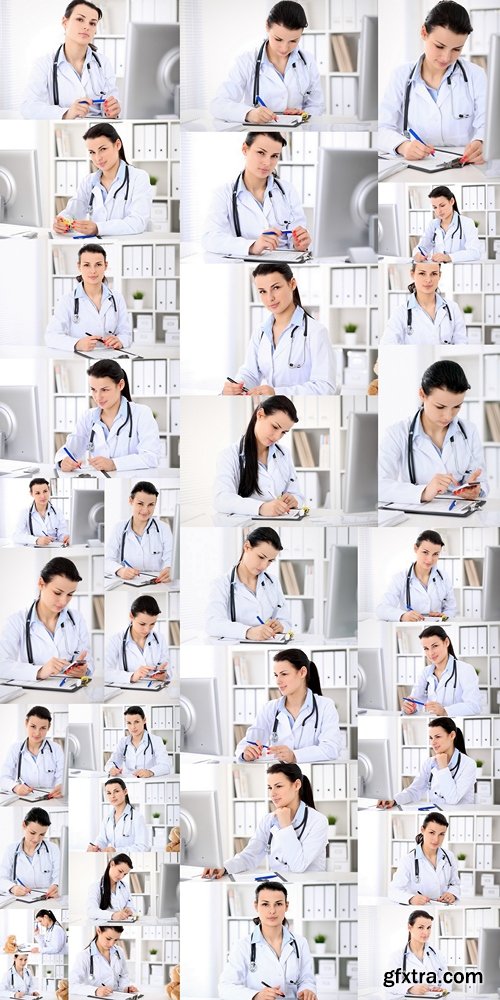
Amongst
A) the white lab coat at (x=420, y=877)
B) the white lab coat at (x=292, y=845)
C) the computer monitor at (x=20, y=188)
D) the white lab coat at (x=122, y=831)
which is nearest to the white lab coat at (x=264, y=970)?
the white lab coat at (x=292, y=845)

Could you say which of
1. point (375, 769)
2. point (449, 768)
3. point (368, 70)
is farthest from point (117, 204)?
point (449, 768)

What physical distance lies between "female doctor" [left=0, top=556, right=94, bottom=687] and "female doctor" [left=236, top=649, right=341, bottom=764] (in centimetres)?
57

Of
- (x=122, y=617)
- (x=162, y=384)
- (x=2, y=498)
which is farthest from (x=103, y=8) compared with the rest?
(x=122, y=617)

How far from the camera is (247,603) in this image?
11.4 ft

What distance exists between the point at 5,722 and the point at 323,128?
6.85 feet

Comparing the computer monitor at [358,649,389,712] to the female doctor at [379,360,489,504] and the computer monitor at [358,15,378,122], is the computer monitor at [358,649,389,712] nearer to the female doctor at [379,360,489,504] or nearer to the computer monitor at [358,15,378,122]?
the female doctor at [379,360,489,504]

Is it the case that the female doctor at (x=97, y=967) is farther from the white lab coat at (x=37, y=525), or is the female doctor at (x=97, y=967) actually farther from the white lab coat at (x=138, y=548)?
the white lab coat at (x=37, y=525)

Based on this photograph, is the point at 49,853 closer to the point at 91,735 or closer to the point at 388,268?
the point at 91,735

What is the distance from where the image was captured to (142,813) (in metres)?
3.52

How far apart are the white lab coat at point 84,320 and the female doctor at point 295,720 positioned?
3.75 feet

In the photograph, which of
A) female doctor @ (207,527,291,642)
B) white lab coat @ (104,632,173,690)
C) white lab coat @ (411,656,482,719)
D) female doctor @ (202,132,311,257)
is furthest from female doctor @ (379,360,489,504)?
white lab coat @ (104,632,173,690)

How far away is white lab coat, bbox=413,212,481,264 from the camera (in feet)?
11.3

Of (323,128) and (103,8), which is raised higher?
(103,8)

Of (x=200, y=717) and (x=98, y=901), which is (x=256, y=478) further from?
(x=98, y=901)
